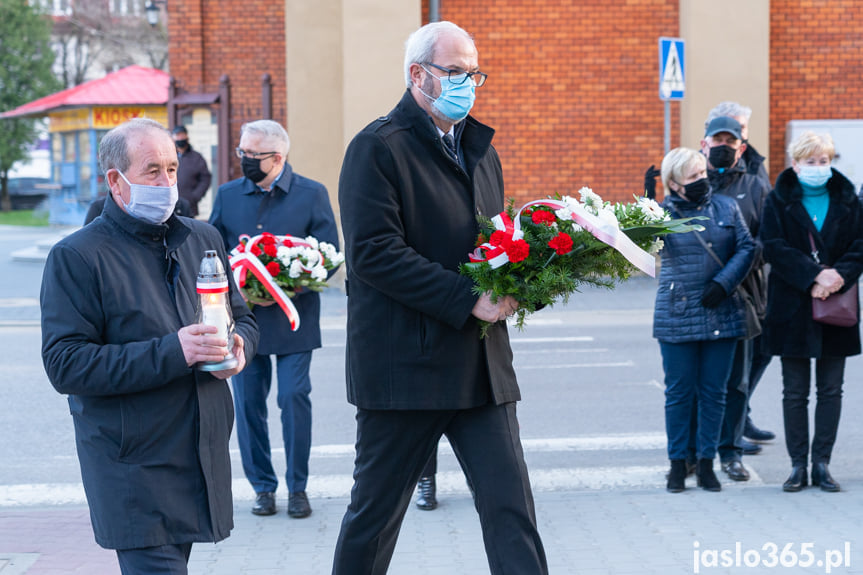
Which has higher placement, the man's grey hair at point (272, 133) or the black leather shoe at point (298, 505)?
the man's grey hair at point (272, 133)

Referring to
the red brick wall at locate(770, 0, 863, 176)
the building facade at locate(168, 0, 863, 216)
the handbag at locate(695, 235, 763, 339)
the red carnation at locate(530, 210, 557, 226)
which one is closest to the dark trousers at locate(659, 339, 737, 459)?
the handbag at locate(695, 235, 763, 339)

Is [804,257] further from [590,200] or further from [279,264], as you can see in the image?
[279,264]

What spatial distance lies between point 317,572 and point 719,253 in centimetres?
303

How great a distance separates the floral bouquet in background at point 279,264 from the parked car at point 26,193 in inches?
1876

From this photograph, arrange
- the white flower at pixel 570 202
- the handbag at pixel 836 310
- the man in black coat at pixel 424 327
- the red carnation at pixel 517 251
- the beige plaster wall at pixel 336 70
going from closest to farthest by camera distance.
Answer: the red carnation at pixel 517 251
the man in black coat at pixel 424 327
the white flower at pixel 570 202
the handbag at pixel 836 310
the beige plaster wall at pixel 336 70

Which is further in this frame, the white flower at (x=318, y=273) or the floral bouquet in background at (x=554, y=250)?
the white flower at (x=318, y=273)

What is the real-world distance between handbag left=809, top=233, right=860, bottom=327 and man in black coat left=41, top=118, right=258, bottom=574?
400 cm

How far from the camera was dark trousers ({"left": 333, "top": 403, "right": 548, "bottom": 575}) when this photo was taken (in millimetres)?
3889

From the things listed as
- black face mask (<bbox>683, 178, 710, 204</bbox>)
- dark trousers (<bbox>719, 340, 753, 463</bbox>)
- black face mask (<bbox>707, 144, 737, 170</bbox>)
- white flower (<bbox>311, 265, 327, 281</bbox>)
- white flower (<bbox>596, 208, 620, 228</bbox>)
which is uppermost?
black face mask (<bbox>707, 144, 737, 170</bbox>)

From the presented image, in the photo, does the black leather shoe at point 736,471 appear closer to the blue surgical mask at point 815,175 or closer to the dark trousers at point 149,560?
the blue surgical mask at point 815,175

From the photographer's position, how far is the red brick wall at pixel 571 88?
1761 cm

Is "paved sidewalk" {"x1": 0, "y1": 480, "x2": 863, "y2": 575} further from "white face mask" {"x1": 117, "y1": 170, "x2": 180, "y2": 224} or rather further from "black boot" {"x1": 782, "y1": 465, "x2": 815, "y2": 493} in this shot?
"white face mask" {"x1": 117, "y1": 170, "x2": 180, "y2": 224}

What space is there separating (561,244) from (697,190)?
9.48 ft

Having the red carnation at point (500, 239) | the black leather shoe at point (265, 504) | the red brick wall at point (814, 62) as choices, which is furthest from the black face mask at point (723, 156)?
the red brick wall at point (814, 62)
